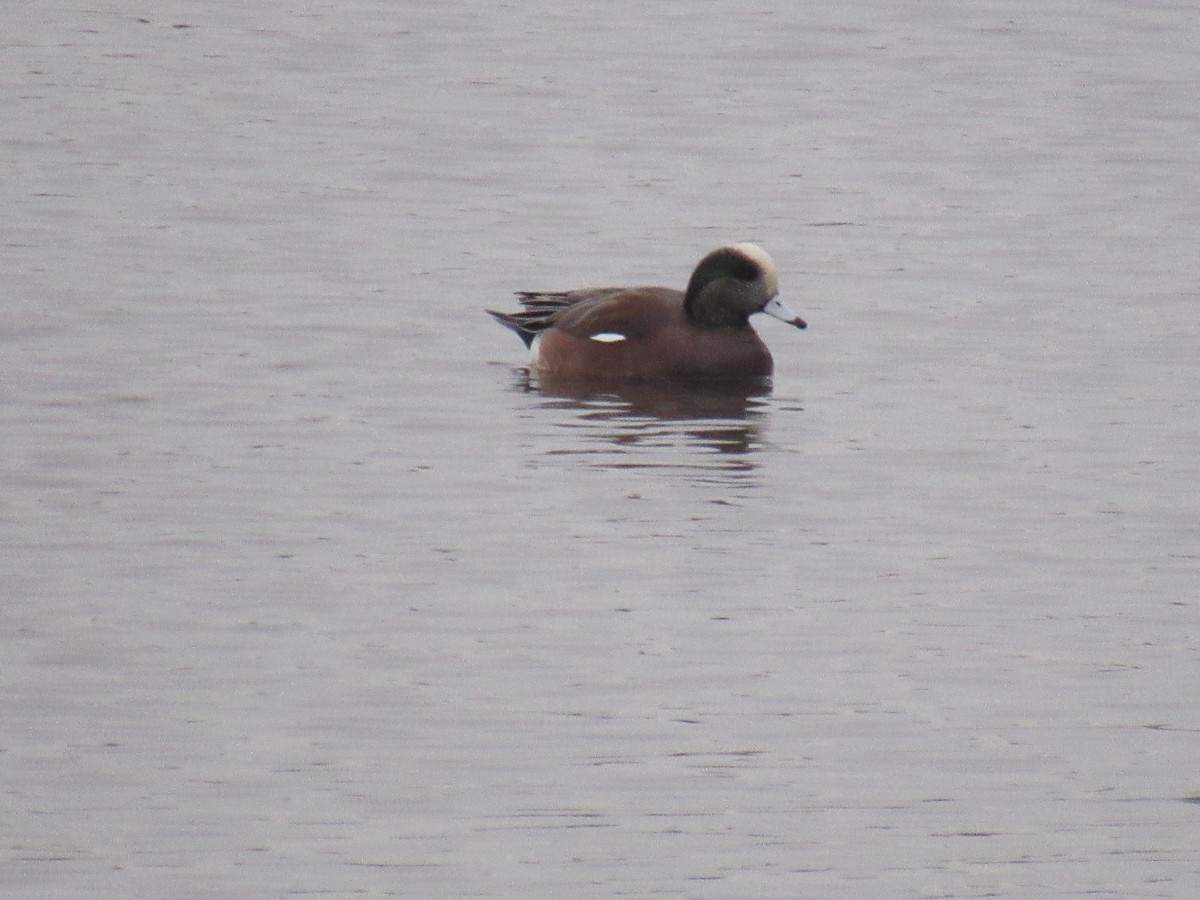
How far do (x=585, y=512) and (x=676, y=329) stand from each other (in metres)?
3.06

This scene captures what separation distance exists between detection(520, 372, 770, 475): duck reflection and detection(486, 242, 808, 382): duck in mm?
82

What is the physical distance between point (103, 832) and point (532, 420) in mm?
5400

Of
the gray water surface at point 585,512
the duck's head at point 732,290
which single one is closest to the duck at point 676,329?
the duck's head at point 732,290

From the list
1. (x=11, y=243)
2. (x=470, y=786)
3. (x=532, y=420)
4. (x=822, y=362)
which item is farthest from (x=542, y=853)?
(x=11, y=243)

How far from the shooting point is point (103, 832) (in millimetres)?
6453

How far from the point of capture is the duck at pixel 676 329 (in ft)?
41.3

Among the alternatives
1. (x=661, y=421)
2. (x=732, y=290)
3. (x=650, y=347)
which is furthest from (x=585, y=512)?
(x=732, y=290)

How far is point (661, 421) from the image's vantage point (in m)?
11.8

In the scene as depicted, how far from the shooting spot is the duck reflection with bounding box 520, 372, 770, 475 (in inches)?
427

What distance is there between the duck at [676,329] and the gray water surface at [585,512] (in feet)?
0.85

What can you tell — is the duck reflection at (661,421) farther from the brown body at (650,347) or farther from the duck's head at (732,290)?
the duck's head at (732,290)

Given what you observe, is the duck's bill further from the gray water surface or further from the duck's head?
the gray water surface

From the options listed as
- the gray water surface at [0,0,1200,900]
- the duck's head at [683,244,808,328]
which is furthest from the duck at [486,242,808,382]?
the gray water surface at [0,0,1200,900]

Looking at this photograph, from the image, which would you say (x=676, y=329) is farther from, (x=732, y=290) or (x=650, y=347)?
(x=732, y=290)
